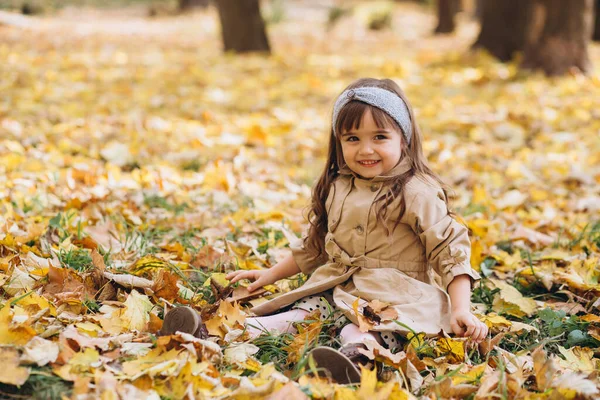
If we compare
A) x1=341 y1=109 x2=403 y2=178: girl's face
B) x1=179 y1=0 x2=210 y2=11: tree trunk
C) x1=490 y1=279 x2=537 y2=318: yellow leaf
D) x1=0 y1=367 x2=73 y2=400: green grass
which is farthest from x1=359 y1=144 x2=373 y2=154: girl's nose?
x1=179 y1=0 x2=210 y2=11: tree trunk

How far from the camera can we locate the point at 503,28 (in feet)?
29.6

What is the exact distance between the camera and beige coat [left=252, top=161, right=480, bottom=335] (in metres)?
2.19

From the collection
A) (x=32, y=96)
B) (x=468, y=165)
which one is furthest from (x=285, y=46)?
(x=468, y=165)

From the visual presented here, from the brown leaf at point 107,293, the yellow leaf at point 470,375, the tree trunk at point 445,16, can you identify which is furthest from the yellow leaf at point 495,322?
the tree trunk at point 445,16

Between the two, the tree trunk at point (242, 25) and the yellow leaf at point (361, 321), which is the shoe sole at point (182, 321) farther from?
the tree trunk at point (242, 25)

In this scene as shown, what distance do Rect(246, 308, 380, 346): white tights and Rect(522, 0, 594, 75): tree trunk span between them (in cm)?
592

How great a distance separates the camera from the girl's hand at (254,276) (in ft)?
8.29

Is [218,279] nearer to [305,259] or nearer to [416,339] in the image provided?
[305,259]

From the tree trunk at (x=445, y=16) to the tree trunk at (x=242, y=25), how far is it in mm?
6344

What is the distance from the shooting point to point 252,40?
9008 millimetres

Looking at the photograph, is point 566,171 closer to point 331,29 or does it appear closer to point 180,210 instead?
point 180,210

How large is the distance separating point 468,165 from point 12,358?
3648 mm

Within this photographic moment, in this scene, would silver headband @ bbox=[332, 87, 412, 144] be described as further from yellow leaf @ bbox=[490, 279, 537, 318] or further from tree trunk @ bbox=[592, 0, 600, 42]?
tree trunk @ bbox=[592, 0, 600, 42]

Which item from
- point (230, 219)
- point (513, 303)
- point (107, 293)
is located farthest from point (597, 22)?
point (107, 293)
